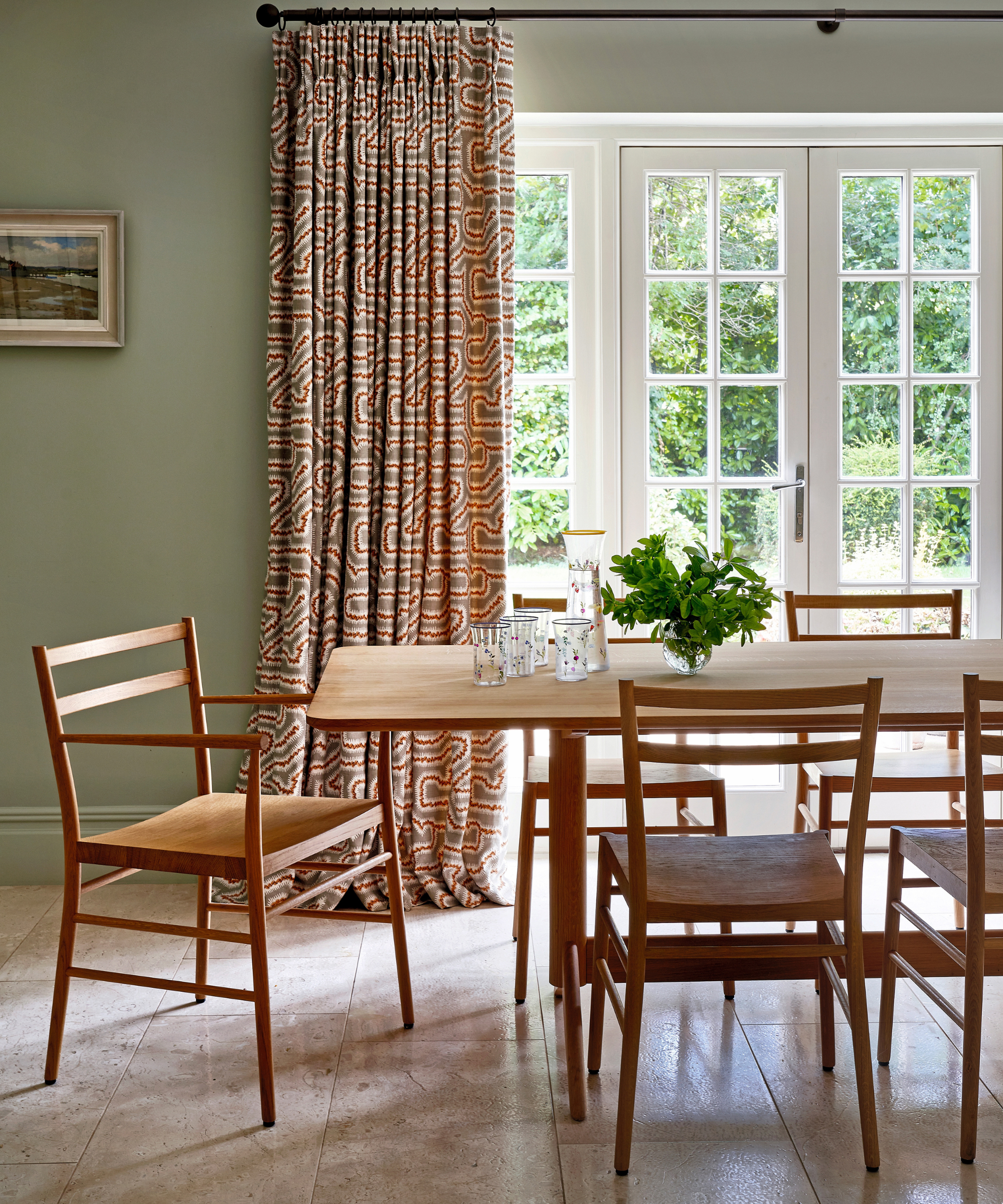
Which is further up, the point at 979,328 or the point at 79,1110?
the point at 979,328

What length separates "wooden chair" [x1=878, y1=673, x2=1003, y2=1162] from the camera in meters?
1.64

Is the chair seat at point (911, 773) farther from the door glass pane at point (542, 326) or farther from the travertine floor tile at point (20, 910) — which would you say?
the travertine floor tile at point (20, 910)

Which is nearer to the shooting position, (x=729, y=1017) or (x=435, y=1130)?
(x=435, y=1130)

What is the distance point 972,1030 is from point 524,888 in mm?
1023

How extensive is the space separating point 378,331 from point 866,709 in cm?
192

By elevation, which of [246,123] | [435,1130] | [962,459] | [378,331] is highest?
[246,123]

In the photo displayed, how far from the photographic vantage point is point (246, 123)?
3.03 meters

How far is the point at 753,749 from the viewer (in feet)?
5.13

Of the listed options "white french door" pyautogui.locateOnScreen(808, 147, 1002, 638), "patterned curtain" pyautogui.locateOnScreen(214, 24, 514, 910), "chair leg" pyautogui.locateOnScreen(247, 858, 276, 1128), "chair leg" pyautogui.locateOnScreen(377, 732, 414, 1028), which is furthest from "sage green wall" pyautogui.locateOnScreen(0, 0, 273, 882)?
"white french door" pyautogui.locateOnScreen(808, 147, 1002, 638)

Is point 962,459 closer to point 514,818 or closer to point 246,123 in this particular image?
point 514,818

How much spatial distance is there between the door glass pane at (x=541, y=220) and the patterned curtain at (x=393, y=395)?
25 cm

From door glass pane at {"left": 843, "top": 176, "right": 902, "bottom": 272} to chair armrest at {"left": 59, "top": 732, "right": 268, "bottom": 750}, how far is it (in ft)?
8.19

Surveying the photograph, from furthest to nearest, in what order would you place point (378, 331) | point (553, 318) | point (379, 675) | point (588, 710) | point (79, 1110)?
1. point (553, 318)
2. point (378, 331)
3. point (379, 675)
4. point (79, 1110)
5. point (588, 710)

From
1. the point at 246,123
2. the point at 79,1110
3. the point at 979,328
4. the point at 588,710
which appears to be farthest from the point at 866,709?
the point at 246,123
